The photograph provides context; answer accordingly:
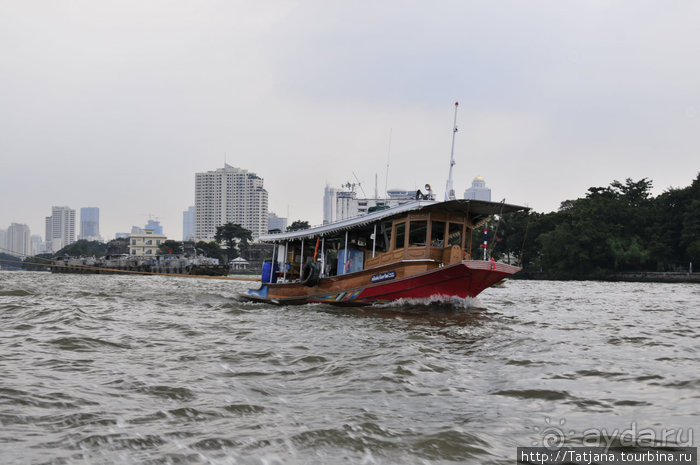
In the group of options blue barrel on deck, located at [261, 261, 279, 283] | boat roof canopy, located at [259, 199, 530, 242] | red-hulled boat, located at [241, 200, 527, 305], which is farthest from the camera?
blue barrel on deck, located at [261, 261, 279, 283]

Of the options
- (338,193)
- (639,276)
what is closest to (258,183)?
(639,276)

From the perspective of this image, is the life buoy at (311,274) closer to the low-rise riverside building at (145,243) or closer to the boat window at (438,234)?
the boat window at (438,234)

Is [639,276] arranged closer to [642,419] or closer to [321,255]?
[321,255]

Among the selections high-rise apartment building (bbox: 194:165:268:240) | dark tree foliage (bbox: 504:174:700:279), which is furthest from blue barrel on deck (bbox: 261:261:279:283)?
high-rise apartment building (bbox: 194:165:268:240)

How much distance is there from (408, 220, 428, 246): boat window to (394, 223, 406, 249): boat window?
0.18 m

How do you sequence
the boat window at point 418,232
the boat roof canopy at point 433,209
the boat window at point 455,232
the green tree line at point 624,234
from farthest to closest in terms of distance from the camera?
the green tree line at point 624,234, the boat window at point 455,232, the boat window at point 418,232, the boat roof canopy at point 433,209

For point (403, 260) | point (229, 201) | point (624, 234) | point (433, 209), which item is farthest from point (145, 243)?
point (433, 209)

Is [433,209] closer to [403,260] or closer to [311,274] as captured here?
[403,260]

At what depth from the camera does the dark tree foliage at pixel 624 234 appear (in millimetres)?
51312

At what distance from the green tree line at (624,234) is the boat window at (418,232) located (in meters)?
42.1

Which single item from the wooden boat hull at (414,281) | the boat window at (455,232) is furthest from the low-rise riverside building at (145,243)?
the boat window at (455,232)

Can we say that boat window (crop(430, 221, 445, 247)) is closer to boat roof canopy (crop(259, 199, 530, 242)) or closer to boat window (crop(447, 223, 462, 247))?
boat window (crop(447, 223, 462, 247))

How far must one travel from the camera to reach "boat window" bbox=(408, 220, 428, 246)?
13.1 metres

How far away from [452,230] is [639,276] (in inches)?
1788
